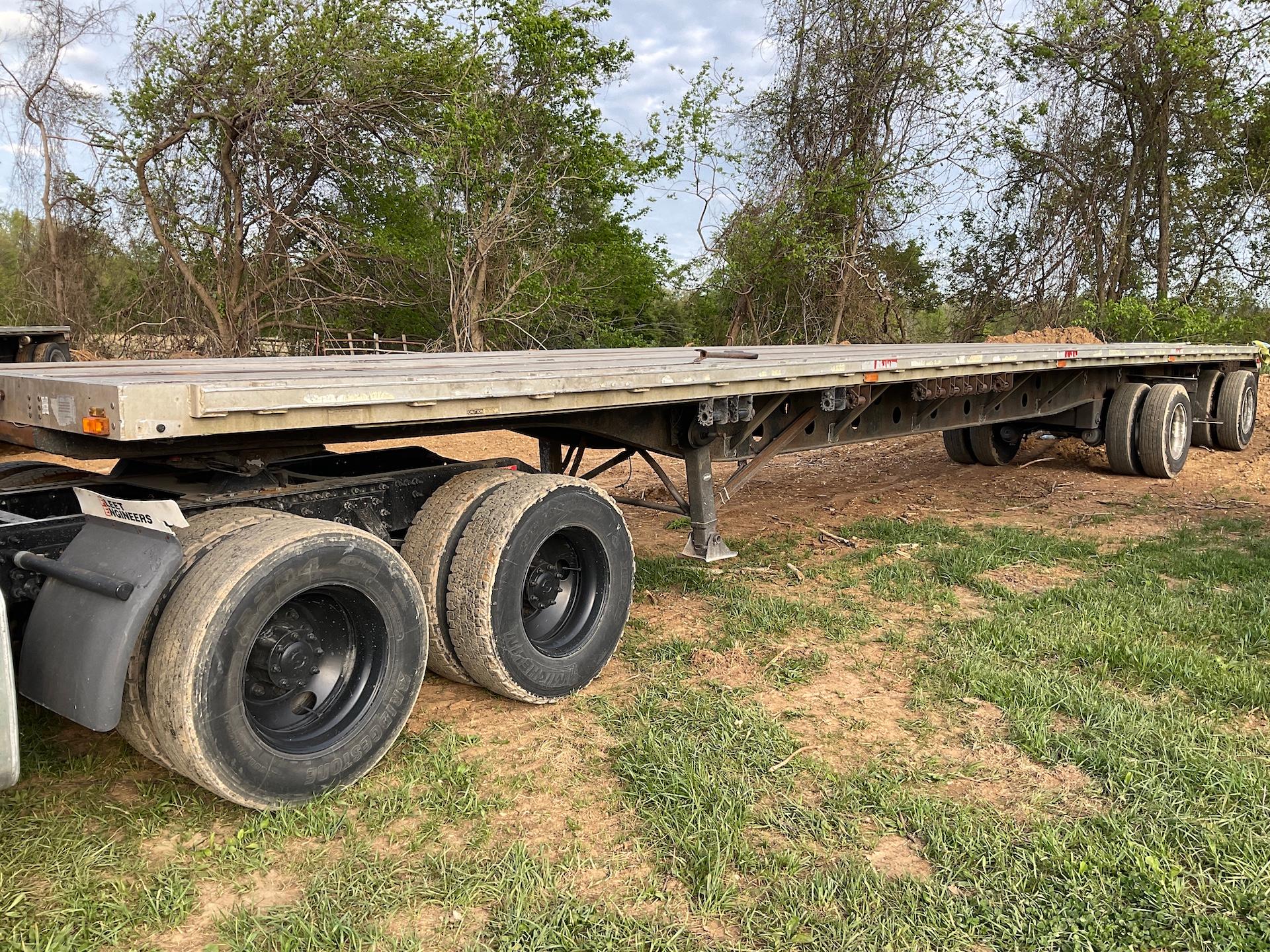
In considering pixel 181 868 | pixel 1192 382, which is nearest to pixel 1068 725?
pixel 181 868

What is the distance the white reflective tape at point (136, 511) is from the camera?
8.79ft

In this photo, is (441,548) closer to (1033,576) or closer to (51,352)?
(1033,576)

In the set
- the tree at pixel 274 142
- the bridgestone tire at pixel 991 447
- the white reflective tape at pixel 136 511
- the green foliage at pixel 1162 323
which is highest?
the tree at pixel 274 142

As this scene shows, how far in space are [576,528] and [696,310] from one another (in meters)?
26.8

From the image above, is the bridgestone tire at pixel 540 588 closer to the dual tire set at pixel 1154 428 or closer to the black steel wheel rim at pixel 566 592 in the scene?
the black steel wheel rim at pixel 566 592

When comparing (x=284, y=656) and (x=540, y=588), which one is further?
(x=540, y=588)

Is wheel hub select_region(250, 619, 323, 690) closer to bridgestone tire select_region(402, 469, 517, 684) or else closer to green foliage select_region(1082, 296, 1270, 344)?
bridgestone tire select_region(402, 469, 517, 684)

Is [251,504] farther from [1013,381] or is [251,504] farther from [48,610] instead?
[1013,381]

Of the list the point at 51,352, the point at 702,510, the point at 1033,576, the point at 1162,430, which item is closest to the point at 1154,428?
the point at 1162,430

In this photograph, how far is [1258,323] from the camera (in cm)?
2448

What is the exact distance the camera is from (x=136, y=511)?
273 cm

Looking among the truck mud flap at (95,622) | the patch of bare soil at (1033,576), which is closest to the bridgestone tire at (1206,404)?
the patch of bare soil at (1033,576)

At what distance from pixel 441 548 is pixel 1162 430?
8925 millimetres

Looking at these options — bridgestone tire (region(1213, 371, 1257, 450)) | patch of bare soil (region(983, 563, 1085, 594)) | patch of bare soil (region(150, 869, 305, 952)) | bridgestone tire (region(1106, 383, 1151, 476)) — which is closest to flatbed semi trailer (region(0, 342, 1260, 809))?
patch of bare soil (region(150, 869, 305, 952))
